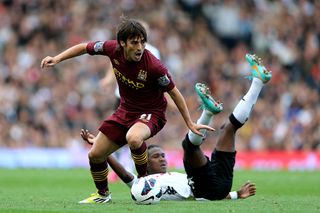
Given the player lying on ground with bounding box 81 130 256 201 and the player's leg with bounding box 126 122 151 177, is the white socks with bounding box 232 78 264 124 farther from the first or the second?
the player's leg with bounding box 126 122 151 177

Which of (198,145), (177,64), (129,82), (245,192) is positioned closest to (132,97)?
(129,82)

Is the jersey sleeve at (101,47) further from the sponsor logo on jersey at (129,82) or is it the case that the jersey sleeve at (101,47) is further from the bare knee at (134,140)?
the bare knee at (134,140)

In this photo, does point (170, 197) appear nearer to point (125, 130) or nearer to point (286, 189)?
point (125, 130)

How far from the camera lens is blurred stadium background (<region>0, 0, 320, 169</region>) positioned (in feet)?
74.5

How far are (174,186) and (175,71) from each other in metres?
14.0

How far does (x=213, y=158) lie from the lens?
10.5 metres

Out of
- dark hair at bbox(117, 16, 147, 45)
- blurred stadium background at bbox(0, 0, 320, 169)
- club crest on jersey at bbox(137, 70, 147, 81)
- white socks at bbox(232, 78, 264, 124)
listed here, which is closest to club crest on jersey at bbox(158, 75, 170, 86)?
club crest on jersey at bbox(137, 70, 147, 81)

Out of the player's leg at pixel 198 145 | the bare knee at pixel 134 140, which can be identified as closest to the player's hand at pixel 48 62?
the bare knee at pixel 134 140

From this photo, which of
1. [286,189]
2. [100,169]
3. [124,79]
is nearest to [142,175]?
[100,169]

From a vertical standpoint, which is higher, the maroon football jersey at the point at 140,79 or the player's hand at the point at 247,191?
the maroon football jersey at the point at 140,79

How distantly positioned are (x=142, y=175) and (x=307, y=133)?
13.0 m

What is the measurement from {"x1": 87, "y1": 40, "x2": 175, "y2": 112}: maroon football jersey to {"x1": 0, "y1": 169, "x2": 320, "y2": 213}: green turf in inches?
45.1

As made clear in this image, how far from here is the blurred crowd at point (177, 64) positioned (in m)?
22.8

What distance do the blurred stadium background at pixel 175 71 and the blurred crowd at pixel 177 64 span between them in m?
0.03
